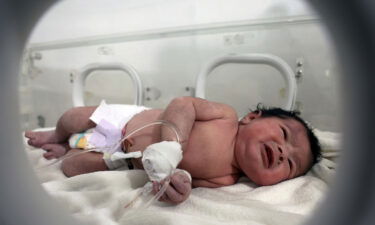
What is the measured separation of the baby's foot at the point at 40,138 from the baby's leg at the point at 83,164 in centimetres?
19

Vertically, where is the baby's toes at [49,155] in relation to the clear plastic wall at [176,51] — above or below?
below

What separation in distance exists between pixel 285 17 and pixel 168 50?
577 mm

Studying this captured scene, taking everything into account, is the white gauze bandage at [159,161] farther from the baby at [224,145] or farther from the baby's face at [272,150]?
the baby's face at [272,150]

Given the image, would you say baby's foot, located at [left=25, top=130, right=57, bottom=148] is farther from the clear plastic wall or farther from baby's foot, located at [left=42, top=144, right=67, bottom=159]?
the clear plastic wall

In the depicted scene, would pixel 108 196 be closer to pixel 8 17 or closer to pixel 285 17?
pixel 8 17

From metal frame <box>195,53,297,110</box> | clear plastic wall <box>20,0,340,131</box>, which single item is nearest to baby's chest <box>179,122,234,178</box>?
metal frame <box>195,53,297,110</box>

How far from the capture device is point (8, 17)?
34cm

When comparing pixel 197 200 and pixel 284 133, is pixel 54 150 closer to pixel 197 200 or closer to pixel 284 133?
pixel 197 200

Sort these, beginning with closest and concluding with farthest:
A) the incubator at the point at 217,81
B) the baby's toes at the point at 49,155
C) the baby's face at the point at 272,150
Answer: the incubator at the point at 217,81, the baby's face at the point at 272,150, the baby's toes at the point at 49,155

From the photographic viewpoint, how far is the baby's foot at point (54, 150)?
104 cm

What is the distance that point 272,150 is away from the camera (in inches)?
31.9

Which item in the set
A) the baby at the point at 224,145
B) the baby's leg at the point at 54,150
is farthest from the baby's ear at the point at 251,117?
the baby's leg at the point at 54,150

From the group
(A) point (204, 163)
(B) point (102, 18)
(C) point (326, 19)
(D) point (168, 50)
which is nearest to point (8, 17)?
(C) point (326, 19)

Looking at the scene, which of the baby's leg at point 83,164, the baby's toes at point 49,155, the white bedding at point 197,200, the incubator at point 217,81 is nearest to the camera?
the incubator at point 217,81
